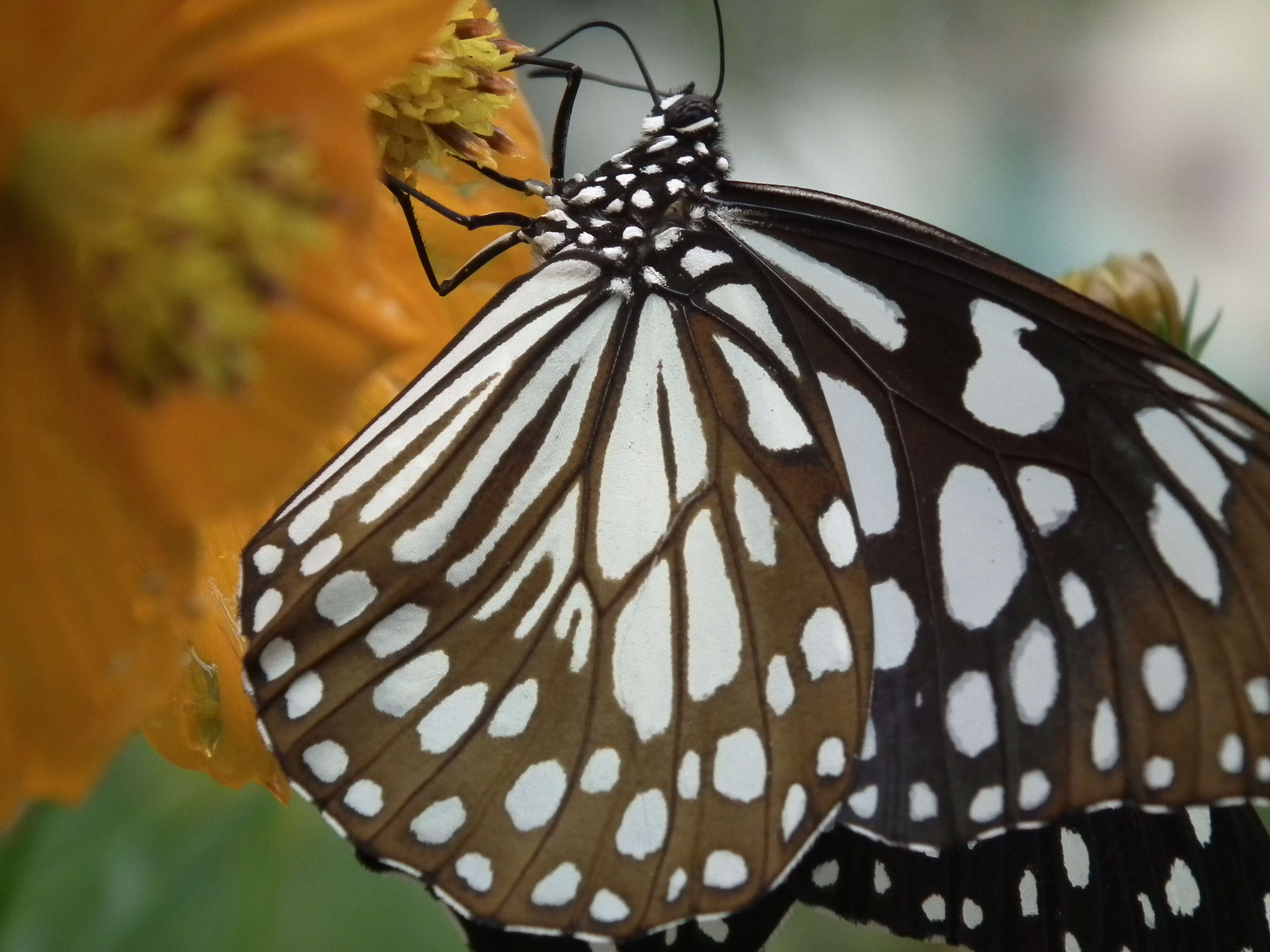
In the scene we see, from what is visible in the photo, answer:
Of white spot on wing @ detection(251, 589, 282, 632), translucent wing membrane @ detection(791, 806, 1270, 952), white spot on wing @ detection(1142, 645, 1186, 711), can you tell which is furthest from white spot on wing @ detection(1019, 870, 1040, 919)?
white spot on wing @ detection(251, 589, 282, 632)

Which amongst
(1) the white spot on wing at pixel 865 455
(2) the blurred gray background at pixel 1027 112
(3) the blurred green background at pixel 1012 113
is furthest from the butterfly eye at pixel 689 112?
(2) the blurred gray background at pixel 1027 112

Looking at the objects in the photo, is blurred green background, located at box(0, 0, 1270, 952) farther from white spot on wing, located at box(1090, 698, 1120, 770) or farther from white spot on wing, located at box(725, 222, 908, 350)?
white spot on wing, located at box(1090, 698, 1120, 770)

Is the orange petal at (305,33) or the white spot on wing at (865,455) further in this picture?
the white spot on wing at (865,455)

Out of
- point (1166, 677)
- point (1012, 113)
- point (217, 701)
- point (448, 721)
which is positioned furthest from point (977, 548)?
point (1012, 113)

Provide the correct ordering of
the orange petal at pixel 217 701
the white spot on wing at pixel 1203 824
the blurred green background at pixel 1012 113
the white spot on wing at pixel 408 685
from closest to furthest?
the orange petal at pixel 217 701 → the white spot on wing at pixel 408 685 → the white spot on wing at pixel 1203 824 → the blurred green background at pixel 1012 113

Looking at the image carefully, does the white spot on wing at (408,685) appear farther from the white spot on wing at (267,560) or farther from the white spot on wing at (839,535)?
the white spot on wing at (839,535)

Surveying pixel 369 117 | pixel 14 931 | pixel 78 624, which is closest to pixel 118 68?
pixel 78 624
